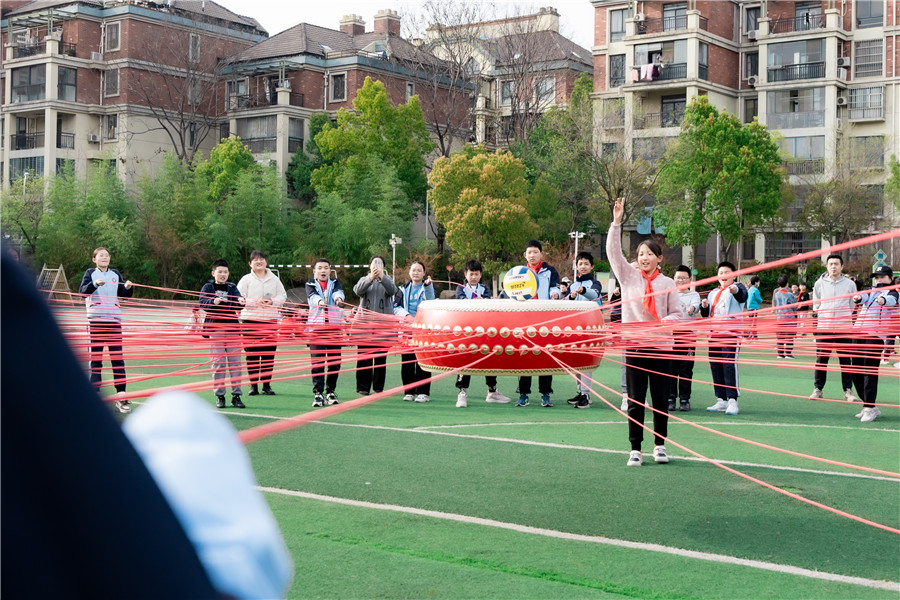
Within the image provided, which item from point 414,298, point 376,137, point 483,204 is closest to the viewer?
point 414,298

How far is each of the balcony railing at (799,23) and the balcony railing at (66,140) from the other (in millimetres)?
34290

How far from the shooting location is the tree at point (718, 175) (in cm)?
3675

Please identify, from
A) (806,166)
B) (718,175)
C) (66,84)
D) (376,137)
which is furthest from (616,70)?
(66,84)

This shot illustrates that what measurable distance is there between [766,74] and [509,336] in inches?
1686

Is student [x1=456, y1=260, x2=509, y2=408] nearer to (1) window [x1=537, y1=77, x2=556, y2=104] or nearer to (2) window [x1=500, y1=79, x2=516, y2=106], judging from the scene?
(1) window [x1=537, y1=77, x2=556, y2=104]

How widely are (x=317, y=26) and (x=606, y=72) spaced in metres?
16.0

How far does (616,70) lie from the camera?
4666cm

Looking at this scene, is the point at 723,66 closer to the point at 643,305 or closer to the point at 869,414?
the point at 869,414

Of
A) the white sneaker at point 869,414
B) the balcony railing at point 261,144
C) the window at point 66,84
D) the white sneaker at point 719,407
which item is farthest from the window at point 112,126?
the white sneaker at point 869,414

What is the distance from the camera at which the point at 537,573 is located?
4.89m

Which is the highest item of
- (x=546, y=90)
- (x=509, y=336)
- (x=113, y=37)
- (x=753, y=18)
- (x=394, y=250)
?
(x=753, y=18)

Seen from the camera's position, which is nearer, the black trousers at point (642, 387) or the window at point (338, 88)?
the black trousers at point (642, 387)

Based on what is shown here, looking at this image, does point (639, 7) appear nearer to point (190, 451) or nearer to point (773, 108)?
point (773, 108)

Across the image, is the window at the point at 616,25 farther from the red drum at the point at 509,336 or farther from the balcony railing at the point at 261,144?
the red drum at the point at 509,336
